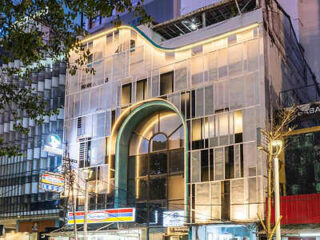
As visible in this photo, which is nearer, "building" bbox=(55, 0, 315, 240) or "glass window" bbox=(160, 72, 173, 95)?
"building" bbox=(55, 0, 315, 240)

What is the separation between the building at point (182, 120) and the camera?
1280 inches

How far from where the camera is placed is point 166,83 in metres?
37.6

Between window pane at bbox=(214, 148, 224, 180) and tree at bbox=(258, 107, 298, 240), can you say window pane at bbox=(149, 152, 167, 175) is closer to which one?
window pane at bbox=(214, 148, 224, 180)

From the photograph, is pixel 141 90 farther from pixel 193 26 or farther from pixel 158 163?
pixel 193 26

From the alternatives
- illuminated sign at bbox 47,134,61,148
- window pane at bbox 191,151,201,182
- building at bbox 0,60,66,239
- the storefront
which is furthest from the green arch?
building at bbox 0,60,66,239

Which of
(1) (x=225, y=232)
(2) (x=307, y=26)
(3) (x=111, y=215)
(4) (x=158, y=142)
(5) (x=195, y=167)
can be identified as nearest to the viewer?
(1) (x=225, y=232)

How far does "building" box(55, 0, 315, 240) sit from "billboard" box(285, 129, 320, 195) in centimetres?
282

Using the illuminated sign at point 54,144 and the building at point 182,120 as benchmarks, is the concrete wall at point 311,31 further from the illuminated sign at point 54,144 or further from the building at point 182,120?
the illuminated sign at point 54,144

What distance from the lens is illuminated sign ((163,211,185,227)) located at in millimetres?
34675

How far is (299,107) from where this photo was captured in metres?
33.0

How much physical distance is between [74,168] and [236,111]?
1472 centimetres

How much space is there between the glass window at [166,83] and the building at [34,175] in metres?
15.0

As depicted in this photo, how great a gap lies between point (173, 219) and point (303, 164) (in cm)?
960

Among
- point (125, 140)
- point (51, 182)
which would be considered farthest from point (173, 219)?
point (51, 182)
